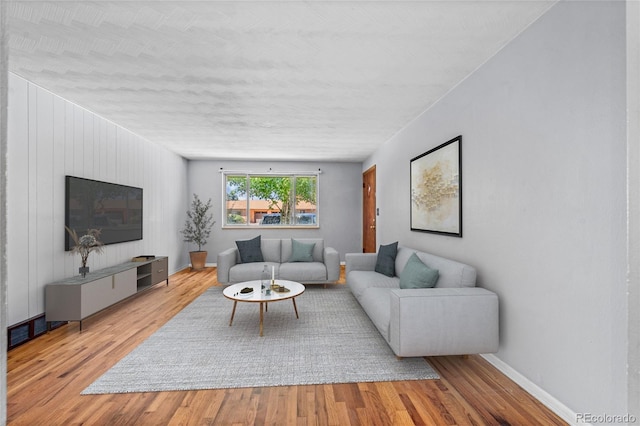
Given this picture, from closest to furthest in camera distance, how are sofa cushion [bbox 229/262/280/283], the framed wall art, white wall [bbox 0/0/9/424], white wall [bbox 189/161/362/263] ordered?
white wall [bbox 0/0/9/424] → the framed wall art → sofa cushion [bbox 229/262/280/283] → white wall [bbox 189/161/362/263]

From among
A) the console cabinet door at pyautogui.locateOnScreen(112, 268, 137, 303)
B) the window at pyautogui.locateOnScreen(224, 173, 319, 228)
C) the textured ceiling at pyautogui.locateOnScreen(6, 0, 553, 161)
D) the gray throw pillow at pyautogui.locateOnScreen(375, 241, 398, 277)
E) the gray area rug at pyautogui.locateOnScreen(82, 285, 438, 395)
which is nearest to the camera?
the textured ceiling at pyautogui.locateOnScreen(6, 0, 553, 161)

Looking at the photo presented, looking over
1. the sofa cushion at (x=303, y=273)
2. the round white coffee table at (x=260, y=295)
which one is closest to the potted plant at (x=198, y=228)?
the sofa cushion at (x=303, y=273)

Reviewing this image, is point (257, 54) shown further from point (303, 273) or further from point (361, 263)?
point (303, 273)

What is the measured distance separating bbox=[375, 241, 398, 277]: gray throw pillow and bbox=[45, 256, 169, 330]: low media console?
329 centimetres

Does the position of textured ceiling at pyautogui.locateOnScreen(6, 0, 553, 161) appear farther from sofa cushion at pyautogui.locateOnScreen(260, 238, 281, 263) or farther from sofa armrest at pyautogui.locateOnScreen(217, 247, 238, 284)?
sofa cushion at pyautogui.locateOnScreen(260, 238, 281, 263)

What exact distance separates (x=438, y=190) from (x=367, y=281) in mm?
1338

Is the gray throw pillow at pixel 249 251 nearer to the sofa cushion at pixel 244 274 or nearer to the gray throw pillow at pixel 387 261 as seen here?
the sofa cushion at pixel 244 274

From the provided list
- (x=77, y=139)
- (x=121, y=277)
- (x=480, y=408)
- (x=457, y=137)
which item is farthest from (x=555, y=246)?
(x=77, y=139)

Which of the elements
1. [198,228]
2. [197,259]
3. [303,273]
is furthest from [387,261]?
[198,228]

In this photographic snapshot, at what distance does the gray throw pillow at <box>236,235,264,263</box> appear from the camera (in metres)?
5.34

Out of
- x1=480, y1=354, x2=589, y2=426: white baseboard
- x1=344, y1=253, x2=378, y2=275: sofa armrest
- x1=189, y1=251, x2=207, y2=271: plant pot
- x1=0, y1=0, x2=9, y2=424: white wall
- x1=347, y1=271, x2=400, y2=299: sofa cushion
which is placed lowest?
x1=480, y1=354, x2=589, y2=426: white baseboard

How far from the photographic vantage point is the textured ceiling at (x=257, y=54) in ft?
6.61

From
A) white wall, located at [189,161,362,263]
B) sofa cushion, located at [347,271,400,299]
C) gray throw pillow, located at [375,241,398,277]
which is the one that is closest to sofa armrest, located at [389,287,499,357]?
sofa cushion, located at [347,271,400,299]

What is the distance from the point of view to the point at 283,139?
5180 millimetres
